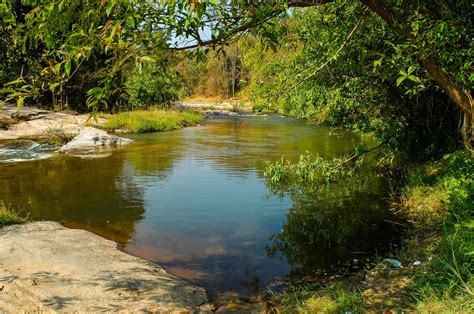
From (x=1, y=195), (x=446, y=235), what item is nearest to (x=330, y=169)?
(x=446, y=235)

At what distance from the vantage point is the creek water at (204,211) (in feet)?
26.6

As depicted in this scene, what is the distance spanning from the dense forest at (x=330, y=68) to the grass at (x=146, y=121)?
18.0 m

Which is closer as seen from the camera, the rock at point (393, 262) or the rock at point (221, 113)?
the rock at point (393, 262)

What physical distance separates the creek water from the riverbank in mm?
846

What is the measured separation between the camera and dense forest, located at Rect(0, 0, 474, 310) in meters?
3.54

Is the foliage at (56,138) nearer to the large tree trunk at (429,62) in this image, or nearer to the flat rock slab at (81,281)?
the flat rock slab at (81,281)

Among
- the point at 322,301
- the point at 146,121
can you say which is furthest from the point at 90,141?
the point at 322,301

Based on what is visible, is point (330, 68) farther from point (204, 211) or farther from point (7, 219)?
point (7, 219)

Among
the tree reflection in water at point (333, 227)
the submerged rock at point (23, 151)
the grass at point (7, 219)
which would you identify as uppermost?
the submerged rock at point (23, 151)

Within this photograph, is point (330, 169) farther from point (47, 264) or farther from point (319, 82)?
point (47, 264)

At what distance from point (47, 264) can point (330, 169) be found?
19.9ft

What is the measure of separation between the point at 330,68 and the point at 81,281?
6.68 m

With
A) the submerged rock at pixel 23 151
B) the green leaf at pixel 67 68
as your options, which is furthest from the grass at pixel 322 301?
the submerged rock at pixel 23 151

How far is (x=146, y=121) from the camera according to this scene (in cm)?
3066
